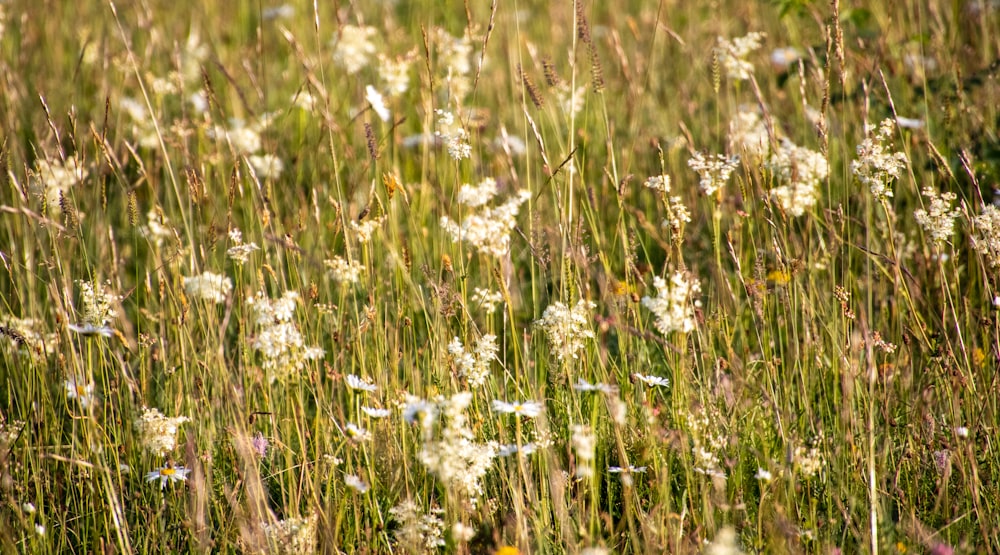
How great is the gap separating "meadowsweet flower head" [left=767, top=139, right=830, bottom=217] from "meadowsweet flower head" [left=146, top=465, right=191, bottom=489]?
1403 mm

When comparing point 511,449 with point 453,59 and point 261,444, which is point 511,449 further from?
point 453,59

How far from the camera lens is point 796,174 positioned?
1.98m

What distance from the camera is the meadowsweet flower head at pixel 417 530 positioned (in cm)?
143

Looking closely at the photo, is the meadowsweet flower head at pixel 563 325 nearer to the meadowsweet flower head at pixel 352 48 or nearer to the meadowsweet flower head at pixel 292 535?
the meadowsweet flower head at pixel 292 535

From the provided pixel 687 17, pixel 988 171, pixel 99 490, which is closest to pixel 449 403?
pixel 99 490

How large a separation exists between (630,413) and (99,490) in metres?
1.12

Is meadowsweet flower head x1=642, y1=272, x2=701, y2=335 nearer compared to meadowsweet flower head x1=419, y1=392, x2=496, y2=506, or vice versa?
meadowsweet flower head x1=419, y1=392, x2=496, y2=506

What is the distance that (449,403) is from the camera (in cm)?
143

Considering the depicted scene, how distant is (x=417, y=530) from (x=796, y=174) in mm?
1193

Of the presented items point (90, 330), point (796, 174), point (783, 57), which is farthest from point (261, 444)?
point (783, 57)

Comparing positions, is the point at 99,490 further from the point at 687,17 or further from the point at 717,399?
the point at 687,17

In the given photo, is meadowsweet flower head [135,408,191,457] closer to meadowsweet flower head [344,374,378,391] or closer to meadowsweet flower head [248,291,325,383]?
meadowsweet flower head [248,291,325,383]

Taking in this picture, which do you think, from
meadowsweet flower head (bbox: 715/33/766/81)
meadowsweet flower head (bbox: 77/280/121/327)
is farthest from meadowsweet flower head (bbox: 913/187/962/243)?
meadowsweet flower head (bbox: 77/280/121/327)

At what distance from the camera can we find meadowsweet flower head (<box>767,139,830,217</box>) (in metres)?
1.99
